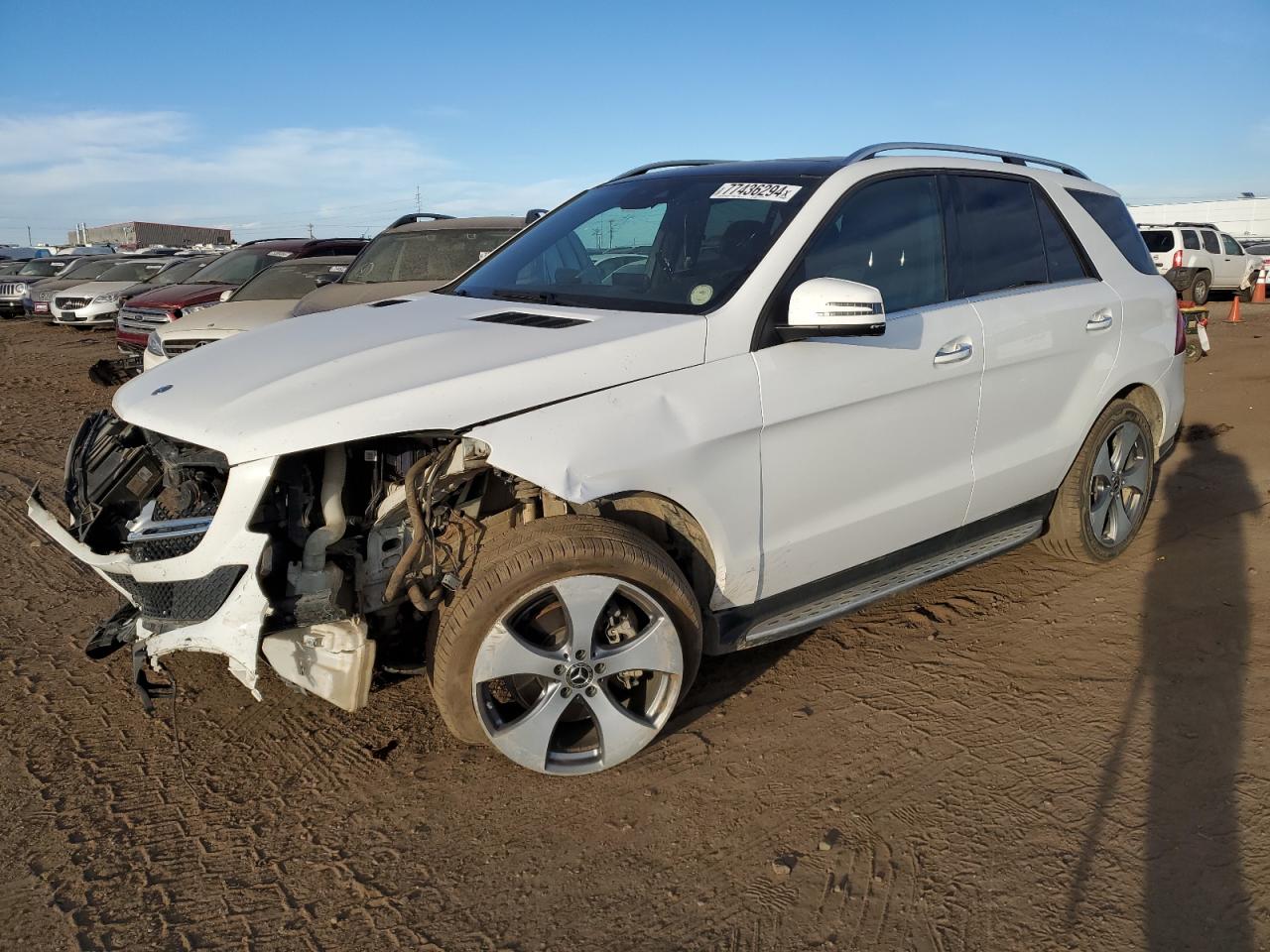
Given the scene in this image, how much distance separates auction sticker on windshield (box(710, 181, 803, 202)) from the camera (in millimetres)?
3578

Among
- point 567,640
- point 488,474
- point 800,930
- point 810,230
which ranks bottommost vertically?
point 800,930

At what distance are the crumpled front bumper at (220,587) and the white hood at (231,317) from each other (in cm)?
630

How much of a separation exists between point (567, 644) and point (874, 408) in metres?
1.35

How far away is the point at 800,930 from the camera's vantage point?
2.48 metres

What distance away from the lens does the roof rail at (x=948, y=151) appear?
150 inches

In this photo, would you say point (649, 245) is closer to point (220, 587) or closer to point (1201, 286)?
point (220, 587)

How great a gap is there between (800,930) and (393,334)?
2.12 m

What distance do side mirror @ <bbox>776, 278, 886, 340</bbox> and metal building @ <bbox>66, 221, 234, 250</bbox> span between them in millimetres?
73499

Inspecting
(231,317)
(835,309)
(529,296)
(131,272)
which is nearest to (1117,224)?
(835,309)

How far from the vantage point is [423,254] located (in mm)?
9031

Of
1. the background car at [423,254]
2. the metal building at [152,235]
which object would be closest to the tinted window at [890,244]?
Result: the background car at [423,254]

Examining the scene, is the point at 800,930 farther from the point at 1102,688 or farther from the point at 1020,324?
the point at 1020,324

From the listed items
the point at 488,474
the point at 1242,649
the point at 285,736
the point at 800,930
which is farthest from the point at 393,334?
the point at 1242,649

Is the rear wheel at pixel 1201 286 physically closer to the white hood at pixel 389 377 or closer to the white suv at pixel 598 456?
the white suv at pixel 598 456
